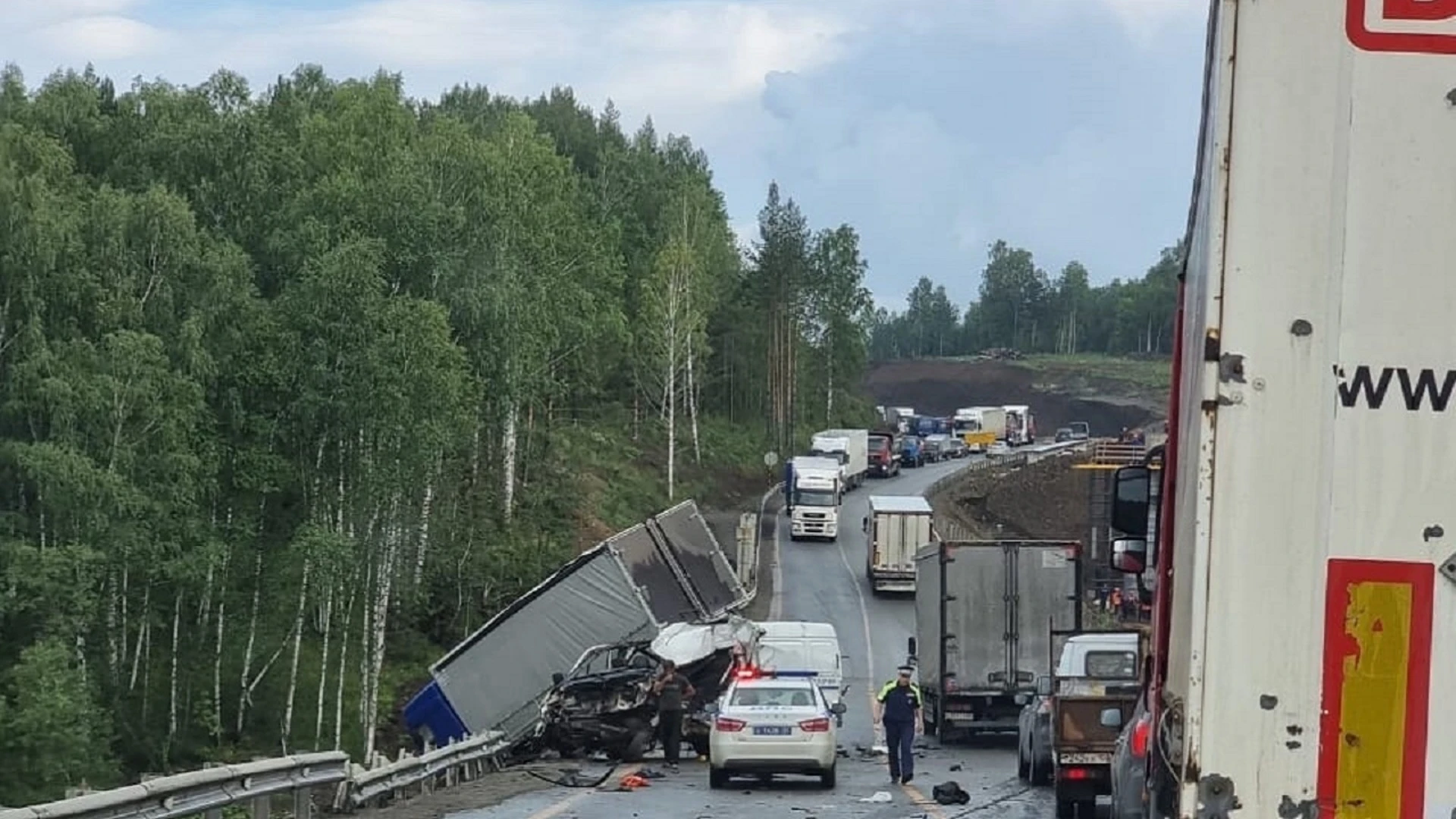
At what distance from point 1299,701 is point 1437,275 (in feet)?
3.89

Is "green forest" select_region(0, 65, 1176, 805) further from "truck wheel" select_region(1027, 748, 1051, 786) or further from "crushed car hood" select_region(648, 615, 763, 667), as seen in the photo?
"truck wheel" select_region(1027, 748, 1051, 786)

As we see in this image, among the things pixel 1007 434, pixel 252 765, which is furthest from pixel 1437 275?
pixel 1007 434

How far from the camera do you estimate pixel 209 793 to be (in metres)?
14.8

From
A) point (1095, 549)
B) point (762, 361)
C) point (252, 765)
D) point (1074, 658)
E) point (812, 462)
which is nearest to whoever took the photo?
point (252, 765)

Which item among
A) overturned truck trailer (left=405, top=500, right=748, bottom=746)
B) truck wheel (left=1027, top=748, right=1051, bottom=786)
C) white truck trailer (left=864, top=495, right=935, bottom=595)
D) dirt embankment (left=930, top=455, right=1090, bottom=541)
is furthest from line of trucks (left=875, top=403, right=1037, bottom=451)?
truck wheel (left=1027, top=748, right=1051, bottom=786)

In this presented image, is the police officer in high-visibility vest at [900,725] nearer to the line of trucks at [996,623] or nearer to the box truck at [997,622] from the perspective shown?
the line of trucks at [996,623]

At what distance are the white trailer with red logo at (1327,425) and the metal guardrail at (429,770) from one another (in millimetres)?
15344

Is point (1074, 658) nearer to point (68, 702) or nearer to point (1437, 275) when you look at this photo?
point (1437, 275)

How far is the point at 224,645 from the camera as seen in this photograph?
45.9 m

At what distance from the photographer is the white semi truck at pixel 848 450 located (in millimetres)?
88625

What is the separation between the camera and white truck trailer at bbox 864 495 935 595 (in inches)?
2427

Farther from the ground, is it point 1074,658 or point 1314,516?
point 1314,516

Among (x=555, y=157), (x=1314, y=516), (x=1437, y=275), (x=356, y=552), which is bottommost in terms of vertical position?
(x=356, y=552)

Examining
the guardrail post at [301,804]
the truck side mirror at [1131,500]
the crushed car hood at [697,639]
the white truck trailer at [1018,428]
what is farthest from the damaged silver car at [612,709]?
the white truck trailer at [1018,428]
